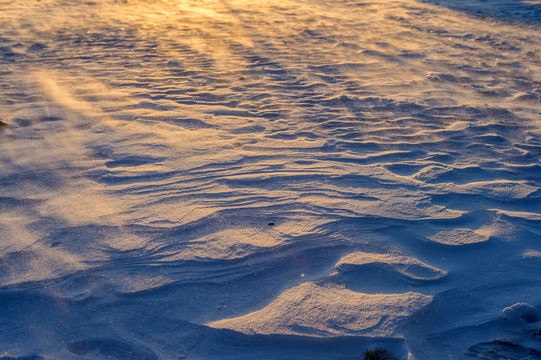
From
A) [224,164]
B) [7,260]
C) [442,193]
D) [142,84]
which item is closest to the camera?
[7,260]

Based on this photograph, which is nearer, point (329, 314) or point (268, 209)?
point (329, 314)

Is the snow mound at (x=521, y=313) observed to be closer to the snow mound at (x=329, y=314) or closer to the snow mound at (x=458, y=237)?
the snow mound at (x=329, y=314)

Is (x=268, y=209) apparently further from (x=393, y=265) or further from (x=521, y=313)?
(x=521, y=313)

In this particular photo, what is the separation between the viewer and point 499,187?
3020mm

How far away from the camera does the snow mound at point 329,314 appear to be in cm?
190

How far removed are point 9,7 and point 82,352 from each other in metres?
10.6

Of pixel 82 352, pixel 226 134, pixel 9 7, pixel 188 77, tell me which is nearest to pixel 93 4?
pixel 9 7

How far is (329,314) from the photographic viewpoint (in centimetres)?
198

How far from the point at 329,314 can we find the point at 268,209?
91 cm

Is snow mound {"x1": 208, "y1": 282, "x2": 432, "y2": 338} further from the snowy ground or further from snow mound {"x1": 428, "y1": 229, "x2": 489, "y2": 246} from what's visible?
snow mound {"x1": 428, "y1": 229, "x2": 489, "y2": 246}

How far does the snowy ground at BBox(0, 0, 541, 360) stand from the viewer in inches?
75.6

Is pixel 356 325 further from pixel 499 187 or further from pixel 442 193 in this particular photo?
pixel 499 187

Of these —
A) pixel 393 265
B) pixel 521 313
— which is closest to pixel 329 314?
pixel 393 265

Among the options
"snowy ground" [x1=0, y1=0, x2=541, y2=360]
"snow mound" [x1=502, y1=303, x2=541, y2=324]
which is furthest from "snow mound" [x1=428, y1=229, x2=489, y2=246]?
"snow mound" [x1=502, y1=303, x2=541, y2=324]
